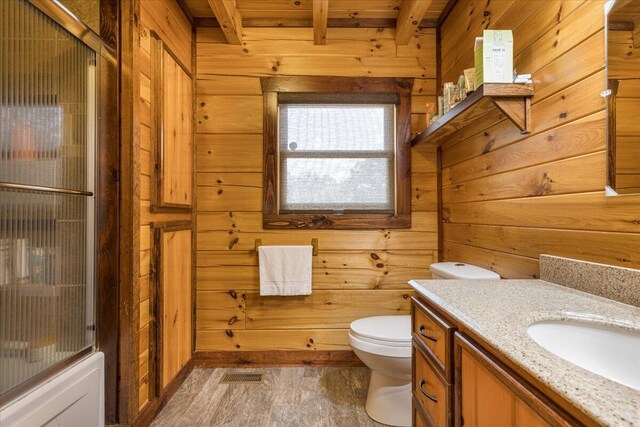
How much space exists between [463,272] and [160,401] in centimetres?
174

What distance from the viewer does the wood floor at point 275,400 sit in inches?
62.8

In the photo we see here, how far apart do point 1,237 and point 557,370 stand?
1418 mm

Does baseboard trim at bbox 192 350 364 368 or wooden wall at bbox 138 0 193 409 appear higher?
wooden wall at bbox 138 0 193 409

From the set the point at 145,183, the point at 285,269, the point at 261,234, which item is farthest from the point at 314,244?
the point at 145,183

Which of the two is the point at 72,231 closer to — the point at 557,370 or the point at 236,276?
the point at 236,276

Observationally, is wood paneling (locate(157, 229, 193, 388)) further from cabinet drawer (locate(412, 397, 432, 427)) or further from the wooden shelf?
the wooden shelf

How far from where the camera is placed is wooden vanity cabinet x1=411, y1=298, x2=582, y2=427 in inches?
21.7

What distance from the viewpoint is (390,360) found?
58.6 inches

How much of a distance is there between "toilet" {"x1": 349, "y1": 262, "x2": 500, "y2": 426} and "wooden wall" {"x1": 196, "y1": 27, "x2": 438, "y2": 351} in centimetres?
52

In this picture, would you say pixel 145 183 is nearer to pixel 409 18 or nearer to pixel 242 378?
pixel 242 378

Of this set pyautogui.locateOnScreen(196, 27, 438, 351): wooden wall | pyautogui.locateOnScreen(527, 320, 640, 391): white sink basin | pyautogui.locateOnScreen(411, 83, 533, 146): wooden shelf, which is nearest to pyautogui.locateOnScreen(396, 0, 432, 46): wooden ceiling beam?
pyautogui.locateOnScreen(196, 27, 438, 351): wooden wall

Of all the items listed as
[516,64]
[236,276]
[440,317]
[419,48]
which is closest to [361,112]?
[419,48]

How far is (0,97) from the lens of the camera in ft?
2.97

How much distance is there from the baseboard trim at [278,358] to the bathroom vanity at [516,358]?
1.01 metres
